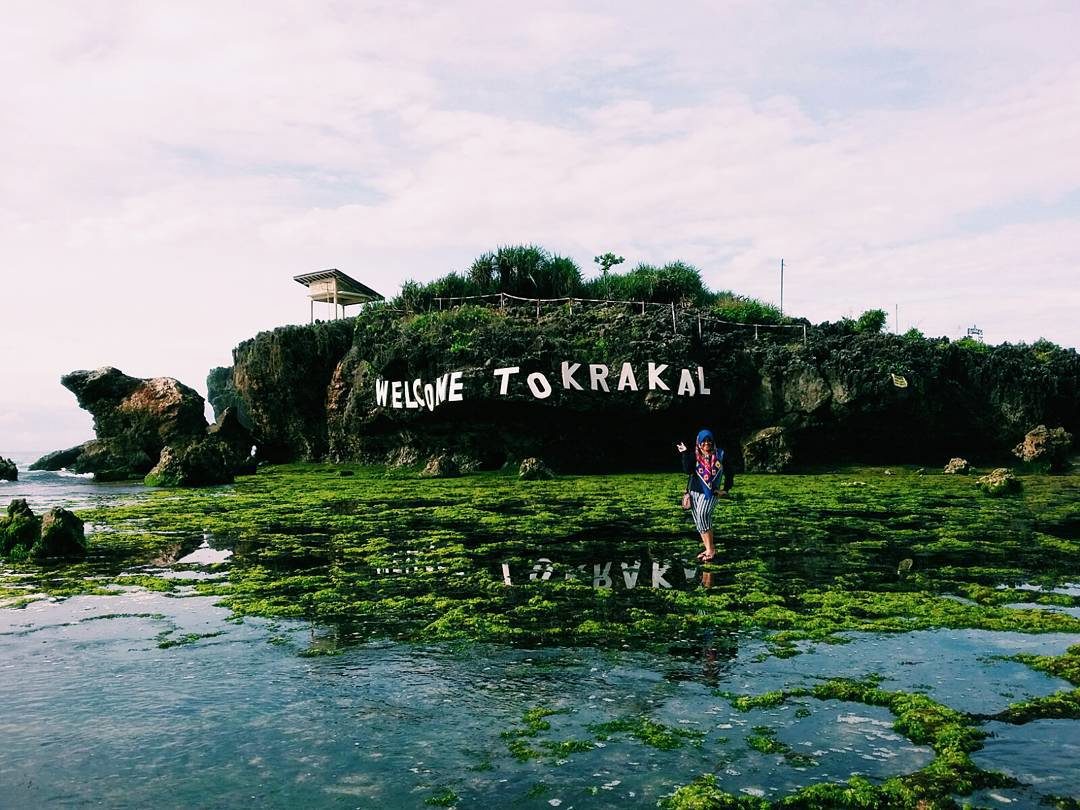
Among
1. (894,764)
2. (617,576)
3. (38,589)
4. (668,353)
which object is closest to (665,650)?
(894,764)

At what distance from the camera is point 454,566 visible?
10039 millimetres

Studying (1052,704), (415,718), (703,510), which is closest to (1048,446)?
(703,510)

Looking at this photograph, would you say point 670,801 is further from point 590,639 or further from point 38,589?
point 38,589

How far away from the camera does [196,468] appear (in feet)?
82.9

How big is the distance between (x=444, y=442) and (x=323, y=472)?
4.61 m

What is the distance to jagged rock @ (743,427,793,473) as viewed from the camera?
1002 inches

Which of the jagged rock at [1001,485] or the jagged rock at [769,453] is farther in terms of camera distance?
the jagged rock at [769,453]

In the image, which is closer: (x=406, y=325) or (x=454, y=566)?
(x=454, y=566)

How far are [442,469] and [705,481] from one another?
16960 mm

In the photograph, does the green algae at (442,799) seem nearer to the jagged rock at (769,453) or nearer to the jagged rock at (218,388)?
the jagged rock at (769,453)

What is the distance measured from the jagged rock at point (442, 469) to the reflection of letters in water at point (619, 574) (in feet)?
53.4

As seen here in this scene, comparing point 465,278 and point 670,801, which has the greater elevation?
point 465,278

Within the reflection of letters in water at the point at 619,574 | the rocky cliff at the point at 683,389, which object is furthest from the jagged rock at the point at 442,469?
the reflection of letters in water at the point at 619,574

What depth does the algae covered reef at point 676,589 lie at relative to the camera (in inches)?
187
